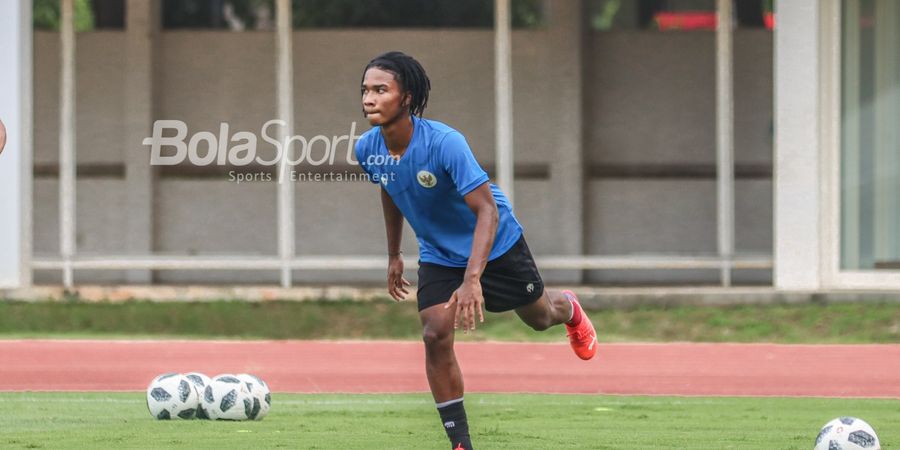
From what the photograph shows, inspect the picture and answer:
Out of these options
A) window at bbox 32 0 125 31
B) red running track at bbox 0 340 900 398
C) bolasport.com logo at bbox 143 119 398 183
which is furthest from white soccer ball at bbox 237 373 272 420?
window at bbox 32 0 125 31

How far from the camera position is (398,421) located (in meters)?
10.6

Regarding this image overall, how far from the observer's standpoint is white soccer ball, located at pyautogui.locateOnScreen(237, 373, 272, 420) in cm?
1009

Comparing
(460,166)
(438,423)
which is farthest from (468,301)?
(438,423)

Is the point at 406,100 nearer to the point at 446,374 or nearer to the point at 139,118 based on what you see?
the point at 446,374

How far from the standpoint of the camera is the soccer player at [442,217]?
775 centimetres

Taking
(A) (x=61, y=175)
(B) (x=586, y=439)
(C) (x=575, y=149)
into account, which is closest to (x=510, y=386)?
(B) (x=586, y=439)

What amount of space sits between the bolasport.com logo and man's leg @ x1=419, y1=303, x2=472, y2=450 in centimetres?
1220

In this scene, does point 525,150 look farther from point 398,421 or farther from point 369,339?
point 398,421

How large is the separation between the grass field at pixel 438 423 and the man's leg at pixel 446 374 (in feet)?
3.26

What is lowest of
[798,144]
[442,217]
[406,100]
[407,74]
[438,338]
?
[438,338]

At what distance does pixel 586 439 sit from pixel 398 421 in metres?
1.63

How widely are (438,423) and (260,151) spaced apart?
10.7 metres

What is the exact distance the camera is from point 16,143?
61.6 feet

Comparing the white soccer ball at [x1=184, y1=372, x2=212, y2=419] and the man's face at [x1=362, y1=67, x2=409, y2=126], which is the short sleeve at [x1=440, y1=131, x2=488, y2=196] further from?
the white soccer ball at [x1=184, y1=372, x2=212, y2=419]
